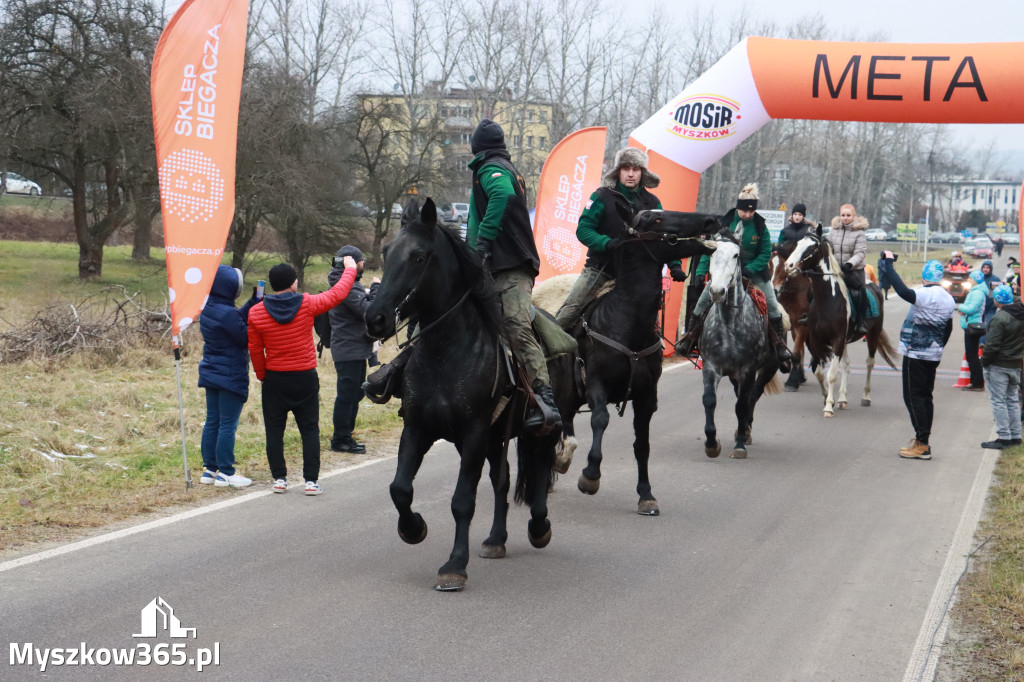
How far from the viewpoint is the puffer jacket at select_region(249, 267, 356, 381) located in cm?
868

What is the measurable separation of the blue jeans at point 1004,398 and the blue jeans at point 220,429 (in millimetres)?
8388

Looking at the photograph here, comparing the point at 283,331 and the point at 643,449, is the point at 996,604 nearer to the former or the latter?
the point at 643,449

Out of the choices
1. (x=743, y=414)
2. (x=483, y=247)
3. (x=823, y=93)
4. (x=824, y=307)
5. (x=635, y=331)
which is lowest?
(x=743, y=414)

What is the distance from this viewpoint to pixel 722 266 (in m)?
10.7

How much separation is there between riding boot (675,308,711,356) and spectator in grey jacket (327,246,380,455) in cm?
351

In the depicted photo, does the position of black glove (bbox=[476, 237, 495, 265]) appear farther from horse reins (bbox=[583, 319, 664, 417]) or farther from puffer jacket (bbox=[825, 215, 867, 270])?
puffer jacket (bbox=[825, 215, 867, 270])

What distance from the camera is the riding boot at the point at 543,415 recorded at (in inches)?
265

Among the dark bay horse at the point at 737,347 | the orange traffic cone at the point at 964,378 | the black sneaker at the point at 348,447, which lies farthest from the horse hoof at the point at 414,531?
the orange traffic cone at the point at 964,378

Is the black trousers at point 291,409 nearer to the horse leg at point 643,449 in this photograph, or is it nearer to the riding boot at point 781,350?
the horse leg at point 643,449

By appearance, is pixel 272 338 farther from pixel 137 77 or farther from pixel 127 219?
pixel 127 219

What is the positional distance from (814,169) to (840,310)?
77489mm

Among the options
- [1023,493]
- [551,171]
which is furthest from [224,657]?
[551,171]

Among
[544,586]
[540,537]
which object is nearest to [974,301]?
[540,537]

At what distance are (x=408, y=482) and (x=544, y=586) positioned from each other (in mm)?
1129
